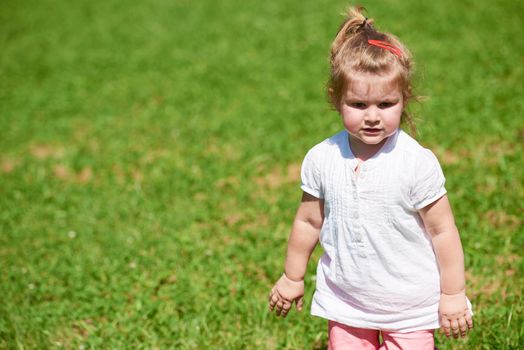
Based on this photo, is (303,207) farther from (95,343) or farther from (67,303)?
(67,303)

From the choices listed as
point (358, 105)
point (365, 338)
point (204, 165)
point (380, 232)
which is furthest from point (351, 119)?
point (204, 165)

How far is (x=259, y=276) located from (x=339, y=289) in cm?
185

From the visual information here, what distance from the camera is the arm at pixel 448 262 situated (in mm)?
2445

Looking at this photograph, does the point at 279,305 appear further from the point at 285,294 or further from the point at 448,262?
the point at 448,262

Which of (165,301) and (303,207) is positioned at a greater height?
(303,207)

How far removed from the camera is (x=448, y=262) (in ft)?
8.14

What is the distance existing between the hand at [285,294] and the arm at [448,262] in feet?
2.15

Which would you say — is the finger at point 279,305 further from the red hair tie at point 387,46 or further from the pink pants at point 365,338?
the red hair tie at point 387,46

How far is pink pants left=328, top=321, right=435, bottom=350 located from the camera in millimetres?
2619

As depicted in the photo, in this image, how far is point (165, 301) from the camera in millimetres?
4242

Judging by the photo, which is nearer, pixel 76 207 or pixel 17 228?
pixel 17 228

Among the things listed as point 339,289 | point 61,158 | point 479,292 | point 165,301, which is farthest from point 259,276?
point 61,158

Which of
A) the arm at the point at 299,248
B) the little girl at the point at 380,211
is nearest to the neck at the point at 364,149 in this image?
the little girl at the point at 380,211

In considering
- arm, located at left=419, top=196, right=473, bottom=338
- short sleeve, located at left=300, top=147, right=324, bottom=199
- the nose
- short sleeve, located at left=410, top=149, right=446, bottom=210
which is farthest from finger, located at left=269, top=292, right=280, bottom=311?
the nose
